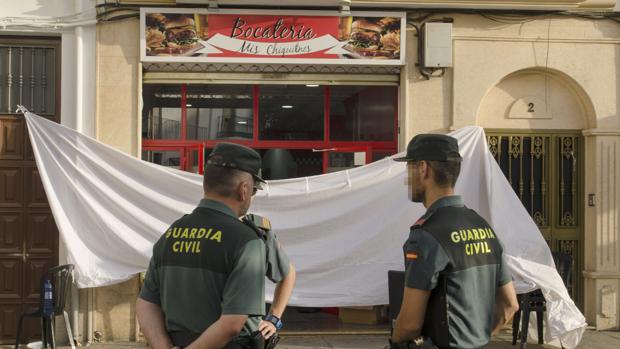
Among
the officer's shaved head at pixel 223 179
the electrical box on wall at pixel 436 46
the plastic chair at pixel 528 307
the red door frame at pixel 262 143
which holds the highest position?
the electrical box on wall at pixel 436 46

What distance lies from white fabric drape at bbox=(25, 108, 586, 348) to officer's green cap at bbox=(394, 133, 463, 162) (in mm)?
5405

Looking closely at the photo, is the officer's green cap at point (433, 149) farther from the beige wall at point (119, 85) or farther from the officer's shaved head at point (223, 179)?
the beige wall at point (119, 85)

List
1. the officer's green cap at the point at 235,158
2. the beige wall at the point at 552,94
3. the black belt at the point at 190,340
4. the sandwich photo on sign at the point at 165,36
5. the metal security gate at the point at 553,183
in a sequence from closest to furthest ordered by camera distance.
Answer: the black belt at the point at 190,340
the officer's green cap at the point at 235,158
the sandwich photo on sign at the point at 165,36
the beige wall at the point at 552,94
the metal security gate at the point at 553,183

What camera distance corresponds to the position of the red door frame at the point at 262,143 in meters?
10.2

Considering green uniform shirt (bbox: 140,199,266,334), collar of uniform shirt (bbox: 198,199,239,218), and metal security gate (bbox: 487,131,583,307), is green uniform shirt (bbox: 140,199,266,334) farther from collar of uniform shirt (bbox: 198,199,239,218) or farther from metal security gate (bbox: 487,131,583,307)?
metal security gate (bbox: 487,131,583,307)

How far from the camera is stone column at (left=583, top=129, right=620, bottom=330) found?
408 inches

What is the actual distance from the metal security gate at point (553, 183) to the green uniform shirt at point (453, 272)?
269 inches

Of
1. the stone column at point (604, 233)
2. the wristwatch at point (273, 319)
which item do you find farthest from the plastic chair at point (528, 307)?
the wristwatch at point (273, 319)

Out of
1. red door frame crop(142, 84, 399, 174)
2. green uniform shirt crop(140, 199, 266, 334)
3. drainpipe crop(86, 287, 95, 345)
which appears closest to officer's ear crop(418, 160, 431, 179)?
green uniform shirt crop(140, 199, 266, 334)

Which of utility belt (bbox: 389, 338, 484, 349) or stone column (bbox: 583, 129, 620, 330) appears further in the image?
stone column (bbox: 583, 129, 620, 330)

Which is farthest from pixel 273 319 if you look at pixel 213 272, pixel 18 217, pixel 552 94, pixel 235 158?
pixel 552 94

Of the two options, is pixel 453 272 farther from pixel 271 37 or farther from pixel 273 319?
pixel 271 37

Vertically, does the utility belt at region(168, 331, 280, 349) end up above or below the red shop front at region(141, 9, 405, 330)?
below

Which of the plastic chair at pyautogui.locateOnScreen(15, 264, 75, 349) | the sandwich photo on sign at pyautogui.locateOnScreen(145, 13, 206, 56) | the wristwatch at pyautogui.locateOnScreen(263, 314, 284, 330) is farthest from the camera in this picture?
the sandwich photo on sign at pyautogui.locateOnScreen(145, 13, 206, 56)
